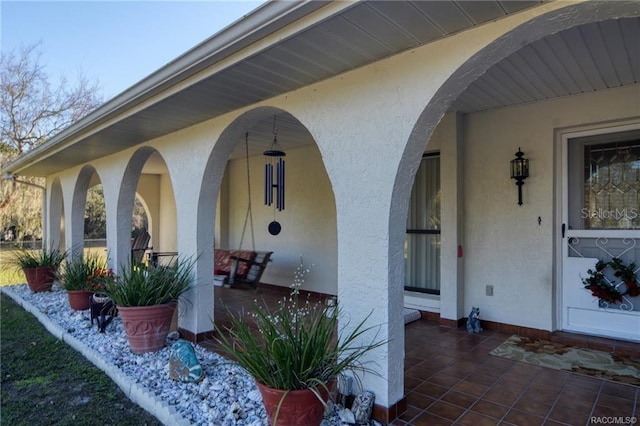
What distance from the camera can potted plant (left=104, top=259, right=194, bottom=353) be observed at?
3.67m

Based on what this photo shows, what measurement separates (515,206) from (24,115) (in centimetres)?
1614

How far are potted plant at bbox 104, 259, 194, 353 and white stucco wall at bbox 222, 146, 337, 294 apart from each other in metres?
2.82

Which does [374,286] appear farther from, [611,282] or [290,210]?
[290,210]

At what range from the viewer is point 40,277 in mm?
6848

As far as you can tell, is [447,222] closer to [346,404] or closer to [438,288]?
[438,288]

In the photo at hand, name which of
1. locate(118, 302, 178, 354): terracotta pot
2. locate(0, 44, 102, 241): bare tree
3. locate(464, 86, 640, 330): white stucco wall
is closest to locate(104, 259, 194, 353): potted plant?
locate(118, 302, 178, 354): terracotta pot

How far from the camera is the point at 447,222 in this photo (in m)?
4.58

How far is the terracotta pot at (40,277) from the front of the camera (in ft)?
22.4

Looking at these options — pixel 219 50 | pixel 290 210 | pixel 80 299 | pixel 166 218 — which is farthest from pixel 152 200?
pixel 219 50

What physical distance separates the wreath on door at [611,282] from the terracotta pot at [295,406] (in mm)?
3339

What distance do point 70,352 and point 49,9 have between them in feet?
25.4

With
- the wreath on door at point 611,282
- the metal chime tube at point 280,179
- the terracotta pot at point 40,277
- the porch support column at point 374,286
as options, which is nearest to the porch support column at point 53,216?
the terracotta pot at point 40,277

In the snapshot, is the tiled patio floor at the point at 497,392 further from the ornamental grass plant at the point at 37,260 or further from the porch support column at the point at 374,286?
the ornamental grass plant at the point at 37,260

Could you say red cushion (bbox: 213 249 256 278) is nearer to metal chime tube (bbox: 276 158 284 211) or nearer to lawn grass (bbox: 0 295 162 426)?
metal chime tube (bbox: 276 158 284 211)
